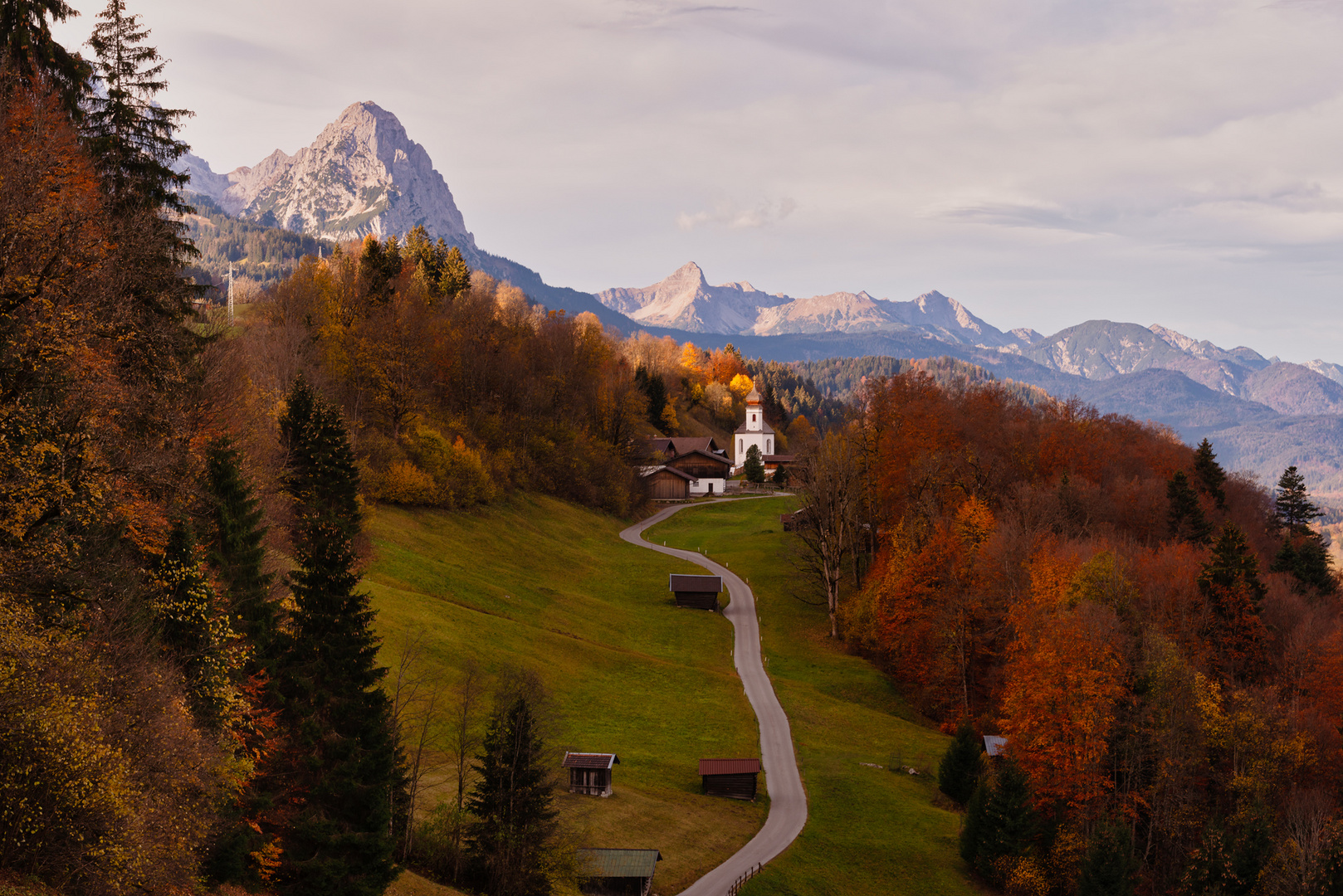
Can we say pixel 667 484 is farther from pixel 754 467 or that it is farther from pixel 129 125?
pixel 129 125

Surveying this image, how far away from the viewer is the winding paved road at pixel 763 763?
33.3 m

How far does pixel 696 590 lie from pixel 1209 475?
46.1m

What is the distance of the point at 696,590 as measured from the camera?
67.3 meters

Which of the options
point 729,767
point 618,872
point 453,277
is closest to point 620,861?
point 618,872

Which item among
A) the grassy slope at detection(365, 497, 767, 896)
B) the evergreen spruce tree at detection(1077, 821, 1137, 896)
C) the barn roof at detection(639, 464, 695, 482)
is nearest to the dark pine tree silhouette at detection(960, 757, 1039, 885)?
the evergreen spruce tree at detection(1077, 821, 1137, 896)

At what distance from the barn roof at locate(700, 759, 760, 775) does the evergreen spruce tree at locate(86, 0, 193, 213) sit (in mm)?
32960

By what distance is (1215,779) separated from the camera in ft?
137

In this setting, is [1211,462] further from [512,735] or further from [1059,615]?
[512,735]

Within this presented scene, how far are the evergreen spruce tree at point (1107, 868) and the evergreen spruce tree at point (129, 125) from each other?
4523 centimetres

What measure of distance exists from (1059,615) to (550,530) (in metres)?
45.4

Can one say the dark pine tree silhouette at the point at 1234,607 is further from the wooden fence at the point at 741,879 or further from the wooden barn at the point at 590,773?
the wooden barn at the point at 590,773

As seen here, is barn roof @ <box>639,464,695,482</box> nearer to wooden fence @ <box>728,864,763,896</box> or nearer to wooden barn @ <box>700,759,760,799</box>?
wooden barn @ <box>700,759,760,799</box>

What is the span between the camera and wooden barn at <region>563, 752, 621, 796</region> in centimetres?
3544

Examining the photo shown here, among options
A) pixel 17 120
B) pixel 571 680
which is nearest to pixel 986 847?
pixel 571 680
